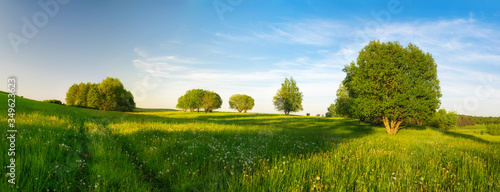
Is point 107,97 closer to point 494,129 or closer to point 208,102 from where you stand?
point 208,102

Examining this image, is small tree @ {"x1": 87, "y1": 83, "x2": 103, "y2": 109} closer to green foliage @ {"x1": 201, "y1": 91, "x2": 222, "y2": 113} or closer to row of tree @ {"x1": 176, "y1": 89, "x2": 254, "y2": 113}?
row of tree @ {"x1": 176, "y1": 89, "x2": 254, "y2": 113}

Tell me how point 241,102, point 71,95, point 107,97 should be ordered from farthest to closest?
point 241,102 < point 71,95 < point 107,97

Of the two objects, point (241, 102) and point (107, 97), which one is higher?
point (107, 97)

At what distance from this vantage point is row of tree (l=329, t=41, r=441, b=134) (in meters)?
24.6

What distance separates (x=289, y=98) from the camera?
84500 millimetres

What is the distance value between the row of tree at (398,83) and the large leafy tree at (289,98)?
56.2 meters

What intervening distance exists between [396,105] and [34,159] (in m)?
30.5

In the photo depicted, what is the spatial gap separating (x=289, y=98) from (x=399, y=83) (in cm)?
5937

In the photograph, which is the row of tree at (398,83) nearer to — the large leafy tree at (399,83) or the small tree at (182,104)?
the large leafy tree at (399,83)

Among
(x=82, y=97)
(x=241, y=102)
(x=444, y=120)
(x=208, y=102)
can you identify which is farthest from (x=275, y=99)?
(x=82, y=97)

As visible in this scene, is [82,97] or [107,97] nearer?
[107,97]

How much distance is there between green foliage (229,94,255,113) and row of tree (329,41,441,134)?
91.3m

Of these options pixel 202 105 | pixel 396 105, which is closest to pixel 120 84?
pixel 202 105

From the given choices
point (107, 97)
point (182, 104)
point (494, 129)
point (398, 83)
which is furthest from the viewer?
point (182, 104)
